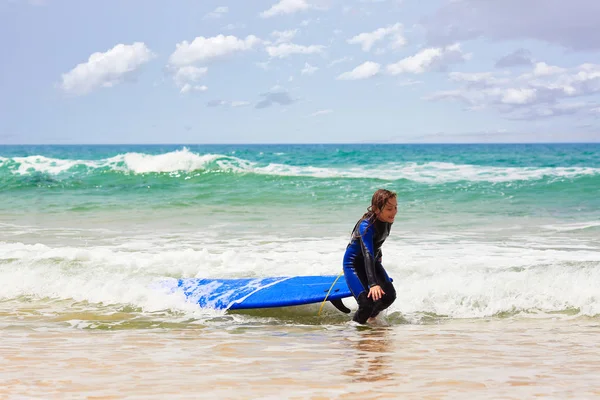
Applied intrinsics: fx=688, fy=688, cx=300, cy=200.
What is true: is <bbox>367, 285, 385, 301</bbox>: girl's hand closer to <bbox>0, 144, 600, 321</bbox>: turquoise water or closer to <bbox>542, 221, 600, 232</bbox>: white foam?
<bbox>0, 144, 600, 321</bbox>: turquoise water

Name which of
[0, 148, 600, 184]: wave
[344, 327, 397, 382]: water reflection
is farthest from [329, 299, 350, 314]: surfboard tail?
[0, 148, 600, 184]: wave

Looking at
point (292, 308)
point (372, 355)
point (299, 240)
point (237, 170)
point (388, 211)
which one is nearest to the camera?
point (372, 355)

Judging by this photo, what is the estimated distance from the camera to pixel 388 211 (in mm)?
5012

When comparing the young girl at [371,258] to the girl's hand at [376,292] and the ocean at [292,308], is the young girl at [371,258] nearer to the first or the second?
the girl's hand at [376,292]

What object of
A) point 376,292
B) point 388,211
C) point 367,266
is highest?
point 388,211

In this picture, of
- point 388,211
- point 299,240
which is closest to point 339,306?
point 388,211

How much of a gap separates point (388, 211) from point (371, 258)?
378 millimetres

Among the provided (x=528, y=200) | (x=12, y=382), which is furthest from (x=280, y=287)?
(x=528, y=200)

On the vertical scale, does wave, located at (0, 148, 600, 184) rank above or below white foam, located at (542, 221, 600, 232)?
above

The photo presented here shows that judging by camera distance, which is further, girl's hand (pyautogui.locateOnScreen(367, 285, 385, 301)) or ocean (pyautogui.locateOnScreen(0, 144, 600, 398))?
girl's hand (pyautogui.locateOnScreen(367, 285, 385, 301))

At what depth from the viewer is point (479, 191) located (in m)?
19.0

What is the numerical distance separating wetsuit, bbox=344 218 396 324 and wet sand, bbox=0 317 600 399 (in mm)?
231

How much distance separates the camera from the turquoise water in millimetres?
6668

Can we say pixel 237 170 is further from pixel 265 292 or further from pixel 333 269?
pixel 265 292
